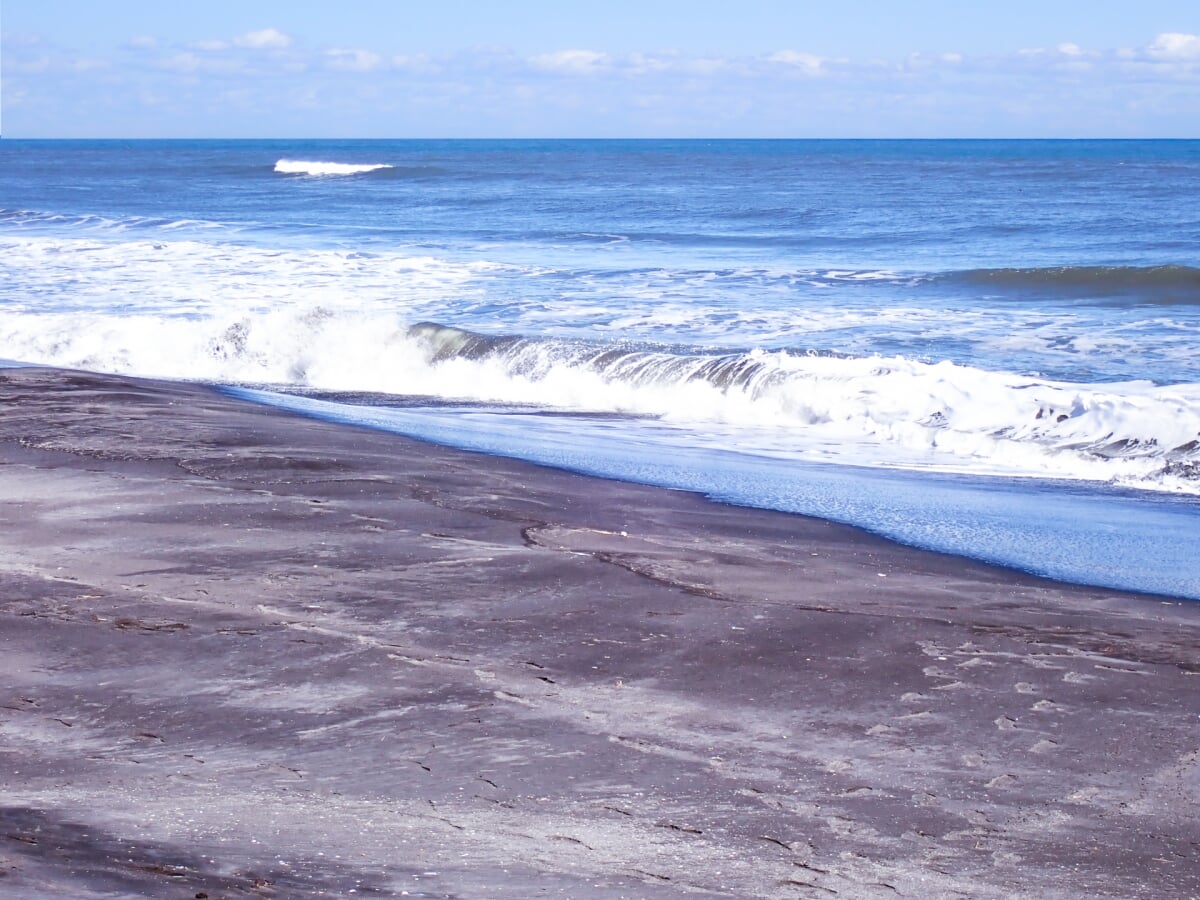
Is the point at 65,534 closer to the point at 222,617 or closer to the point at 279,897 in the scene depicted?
the point at 222,617

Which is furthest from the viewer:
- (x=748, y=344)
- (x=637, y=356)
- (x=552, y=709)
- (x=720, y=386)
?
(x=748, y=344)

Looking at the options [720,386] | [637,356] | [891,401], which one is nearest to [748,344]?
[637,356]

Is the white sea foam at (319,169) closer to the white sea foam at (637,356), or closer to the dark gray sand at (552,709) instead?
the white sea foam at (637,356)

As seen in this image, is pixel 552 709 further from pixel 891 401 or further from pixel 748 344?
pixel 748 344

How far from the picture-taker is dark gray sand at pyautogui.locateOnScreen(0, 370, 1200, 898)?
308 centimetres

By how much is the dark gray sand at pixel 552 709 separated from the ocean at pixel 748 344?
1.60 meters

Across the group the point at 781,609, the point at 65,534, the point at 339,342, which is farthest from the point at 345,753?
the point at 339,342

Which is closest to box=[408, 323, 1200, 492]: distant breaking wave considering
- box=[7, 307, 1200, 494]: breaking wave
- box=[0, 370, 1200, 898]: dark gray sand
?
box=[7, 307, 1200, 494]: breaking wave

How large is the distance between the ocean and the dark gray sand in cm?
160

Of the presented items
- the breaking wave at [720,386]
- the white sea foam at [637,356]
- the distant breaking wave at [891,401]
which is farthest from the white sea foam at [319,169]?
the distant breaking wave at [891,401]

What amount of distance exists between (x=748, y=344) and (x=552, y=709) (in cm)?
1129

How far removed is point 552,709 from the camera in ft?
13.1

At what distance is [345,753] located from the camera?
3.63 meters

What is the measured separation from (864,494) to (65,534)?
4.64 meters
